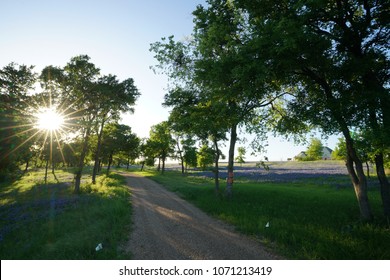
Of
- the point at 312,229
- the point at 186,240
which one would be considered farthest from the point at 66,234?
the point at 312,229

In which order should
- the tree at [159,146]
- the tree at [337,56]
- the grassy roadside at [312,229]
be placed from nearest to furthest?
the grassy roadside at [312,229]
the tree at [337,56]
the tree at [159,146]

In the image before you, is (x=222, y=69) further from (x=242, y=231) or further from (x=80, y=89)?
(x=80, y=89)

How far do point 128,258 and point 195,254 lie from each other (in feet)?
7.48

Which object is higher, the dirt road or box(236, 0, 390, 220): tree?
box(236, 0, 390, 220): tree

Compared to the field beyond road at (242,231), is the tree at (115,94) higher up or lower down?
higher up

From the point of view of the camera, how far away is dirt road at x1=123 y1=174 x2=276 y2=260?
7.93 meters

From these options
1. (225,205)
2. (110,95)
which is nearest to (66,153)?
(110,95)

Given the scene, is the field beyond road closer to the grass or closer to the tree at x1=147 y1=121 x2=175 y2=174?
the grass

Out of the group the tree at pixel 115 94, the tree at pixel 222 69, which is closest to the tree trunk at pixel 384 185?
the tree at pixel 222 69

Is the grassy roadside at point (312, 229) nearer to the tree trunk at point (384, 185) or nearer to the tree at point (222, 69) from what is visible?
→ the tree trunk at point (384, 185)

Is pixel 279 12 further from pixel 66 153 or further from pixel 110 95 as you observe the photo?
pixel 66 153

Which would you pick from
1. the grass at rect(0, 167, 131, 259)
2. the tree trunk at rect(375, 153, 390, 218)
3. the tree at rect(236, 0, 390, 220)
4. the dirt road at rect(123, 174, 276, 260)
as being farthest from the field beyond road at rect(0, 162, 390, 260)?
the tree at rect(236, 0, 390, 220)

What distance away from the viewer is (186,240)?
9.36 metres

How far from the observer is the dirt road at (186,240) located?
26.0 feet
